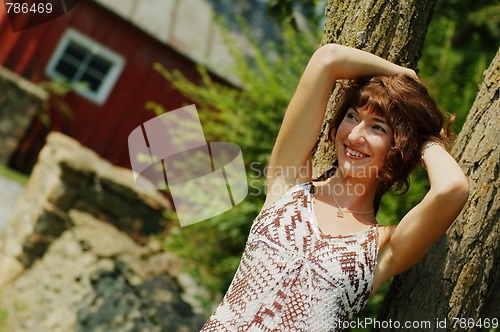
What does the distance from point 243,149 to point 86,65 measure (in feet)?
22.2

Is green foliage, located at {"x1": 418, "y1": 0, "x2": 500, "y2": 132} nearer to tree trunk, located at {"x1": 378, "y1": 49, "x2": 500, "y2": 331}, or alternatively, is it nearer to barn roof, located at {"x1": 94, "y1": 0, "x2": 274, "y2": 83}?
tree trunk, located at {"x1": 378, "y1": 49, "x2": 500, "y2": 331}

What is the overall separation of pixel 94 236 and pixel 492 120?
406cm

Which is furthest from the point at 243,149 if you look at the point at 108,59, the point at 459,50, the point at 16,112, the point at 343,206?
the point at 108,59

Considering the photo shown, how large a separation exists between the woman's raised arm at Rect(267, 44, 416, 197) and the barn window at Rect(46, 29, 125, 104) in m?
9.60

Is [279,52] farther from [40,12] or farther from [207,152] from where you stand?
[40,12]

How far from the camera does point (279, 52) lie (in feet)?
24.4

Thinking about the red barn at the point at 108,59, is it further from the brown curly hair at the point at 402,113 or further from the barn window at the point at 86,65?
the brown curly hair at the point at 402,113

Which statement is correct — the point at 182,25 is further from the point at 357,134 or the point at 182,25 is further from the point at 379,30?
the point at 357,134

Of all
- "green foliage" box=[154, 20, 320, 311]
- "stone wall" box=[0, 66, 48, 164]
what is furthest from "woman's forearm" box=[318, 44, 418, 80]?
"stone wall" box=[0, 66, 48, 164]

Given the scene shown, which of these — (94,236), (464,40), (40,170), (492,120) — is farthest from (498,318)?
(464,40)

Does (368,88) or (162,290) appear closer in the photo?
(368,88)

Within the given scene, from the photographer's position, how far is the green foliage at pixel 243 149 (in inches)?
233

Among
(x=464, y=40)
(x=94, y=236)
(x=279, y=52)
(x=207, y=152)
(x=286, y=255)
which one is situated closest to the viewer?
(x=286, y=255)

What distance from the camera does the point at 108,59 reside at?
40.1ft
